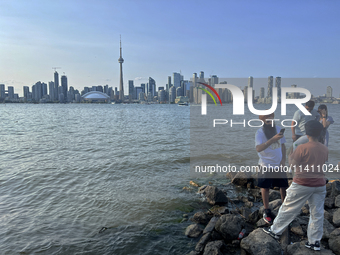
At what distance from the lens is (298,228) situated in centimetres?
484

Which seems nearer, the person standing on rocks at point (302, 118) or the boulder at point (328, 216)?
the boulder at point (328, 216)

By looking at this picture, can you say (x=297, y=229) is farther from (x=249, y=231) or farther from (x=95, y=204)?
(x=95, y=204)

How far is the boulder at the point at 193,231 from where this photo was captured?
5469mm

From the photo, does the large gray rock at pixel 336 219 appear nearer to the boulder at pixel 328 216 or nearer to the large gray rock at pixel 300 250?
the boulder at pixel 328 216

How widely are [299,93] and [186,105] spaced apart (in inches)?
5792

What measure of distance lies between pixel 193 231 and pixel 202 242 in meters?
0.59

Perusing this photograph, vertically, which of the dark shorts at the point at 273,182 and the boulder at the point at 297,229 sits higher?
the dark shorts at the point at 273,182

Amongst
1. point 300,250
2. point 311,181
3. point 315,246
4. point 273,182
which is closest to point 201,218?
point 273,182

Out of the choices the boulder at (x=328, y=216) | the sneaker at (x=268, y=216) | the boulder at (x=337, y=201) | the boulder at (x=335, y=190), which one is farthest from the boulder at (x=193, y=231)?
the boulder at (x=335, y=190)

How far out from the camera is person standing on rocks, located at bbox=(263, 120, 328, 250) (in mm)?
3831

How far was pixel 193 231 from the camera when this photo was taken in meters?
5.53

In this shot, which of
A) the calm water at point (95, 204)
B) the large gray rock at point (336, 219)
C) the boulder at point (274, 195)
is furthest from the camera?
the boulder at point (274, 195)

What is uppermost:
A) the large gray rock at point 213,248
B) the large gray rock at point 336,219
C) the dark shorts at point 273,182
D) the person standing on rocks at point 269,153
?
the person standing on rocks at point 269,153

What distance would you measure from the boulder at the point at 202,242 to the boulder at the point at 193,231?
353 millimetres
